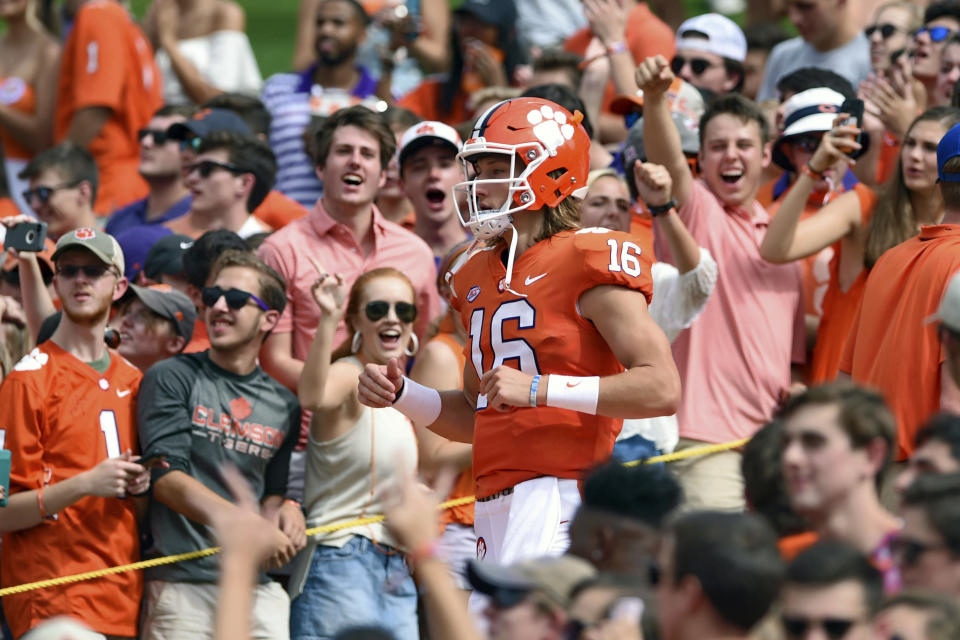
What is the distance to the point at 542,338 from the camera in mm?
4926

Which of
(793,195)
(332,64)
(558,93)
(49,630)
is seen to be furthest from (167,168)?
(49,630)

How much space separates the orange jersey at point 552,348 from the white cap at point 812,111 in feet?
8.37

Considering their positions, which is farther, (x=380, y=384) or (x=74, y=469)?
(x=74, y=469)

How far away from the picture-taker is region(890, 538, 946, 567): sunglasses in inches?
134

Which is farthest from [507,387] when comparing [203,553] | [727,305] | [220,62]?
[220,62]

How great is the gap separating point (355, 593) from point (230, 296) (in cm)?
135

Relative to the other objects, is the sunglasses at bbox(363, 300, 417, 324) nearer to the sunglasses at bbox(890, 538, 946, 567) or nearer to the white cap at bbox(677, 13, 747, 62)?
the white cap at bbox(677, 13, 747, 62)

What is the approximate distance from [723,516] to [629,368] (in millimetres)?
1550

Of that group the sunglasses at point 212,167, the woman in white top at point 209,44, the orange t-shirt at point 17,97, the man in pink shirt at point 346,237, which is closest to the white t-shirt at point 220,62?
the woman in white top at point 209,44

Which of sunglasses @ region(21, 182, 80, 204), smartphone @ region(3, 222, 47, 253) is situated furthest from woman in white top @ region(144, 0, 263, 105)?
smartphone @ region(3, 222, 47, 253)

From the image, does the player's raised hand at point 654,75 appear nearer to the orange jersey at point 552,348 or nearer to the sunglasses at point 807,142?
the sunglasses at point 807,142

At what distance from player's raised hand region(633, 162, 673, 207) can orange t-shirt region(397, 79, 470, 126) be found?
3731 mm

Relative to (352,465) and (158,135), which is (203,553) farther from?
(158,135)

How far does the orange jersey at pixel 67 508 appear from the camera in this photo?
19.1 ft
